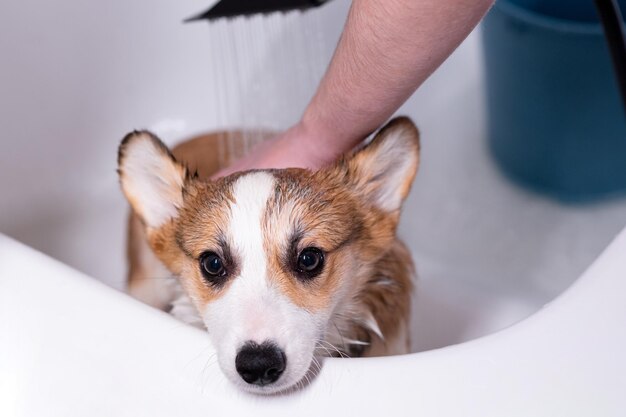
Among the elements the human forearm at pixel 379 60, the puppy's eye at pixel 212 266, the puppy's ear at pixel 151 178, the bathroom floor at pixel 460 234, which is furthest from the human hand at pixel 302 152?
the bathroom floor at pixel 460 234

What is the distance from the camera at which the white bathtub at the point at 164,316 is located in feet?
2.64

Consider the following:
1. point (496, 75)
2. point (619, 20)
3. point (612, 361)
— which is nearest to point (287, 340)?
point (612, 361)

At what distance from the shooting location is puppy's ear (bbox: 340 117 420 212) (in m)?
1.05

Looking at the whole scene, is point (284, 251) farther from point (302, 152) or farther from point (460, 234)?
point (460, 234)

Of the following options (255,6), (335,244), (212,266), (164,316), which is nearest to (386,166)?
(335,244)

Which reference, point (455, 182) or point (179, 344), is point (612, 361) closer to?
point (179, 344)

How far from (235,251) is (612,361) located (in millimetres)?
422

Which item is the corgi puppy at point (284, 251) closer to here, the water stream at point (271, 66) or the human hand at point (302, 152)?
the human hand at point (302, 152)

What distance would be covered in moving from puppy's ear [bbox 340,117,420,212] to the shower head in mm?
467

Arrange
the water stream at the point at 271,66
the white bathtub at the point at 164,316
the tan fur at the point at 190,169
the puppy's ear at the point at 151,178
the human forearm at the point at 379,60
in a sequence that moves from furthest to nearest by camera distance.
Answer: the water stream at the point at 271,66, the tan fur at the point at 190,169, the puppy's ear at the point at 151,178, the human forearm at the point at 379,60, the white bathtub at the point at 164,316

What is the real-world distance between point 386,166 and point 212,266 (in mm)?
273

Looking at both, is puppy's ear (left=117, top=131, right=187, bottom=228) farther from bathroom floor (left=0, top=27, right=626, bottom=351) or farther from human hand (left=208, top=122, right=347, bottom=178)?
bathroom floor (left=0, top=27, right=626, bottom=351)

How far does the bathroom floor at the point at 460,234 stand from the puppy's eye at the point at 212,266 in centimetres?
61

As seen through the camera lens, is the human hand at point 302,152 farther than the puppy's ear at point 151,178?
Yes
